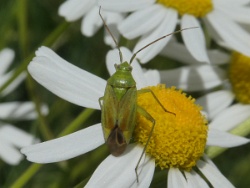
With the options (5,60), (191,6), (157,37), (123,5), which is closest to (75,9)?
(123,5)

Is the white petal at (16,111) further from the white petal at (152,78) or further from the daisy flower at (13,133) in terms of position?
the white petal at (152,78)

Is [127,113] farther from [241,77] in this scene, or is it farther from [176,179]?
[241,77]

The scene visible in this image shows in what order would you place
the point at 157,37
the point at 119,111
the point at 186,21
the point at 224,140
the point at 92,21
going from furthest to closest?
1. the point at 92,21
2. the point at 186,21
3. the point at 157,37
4. the point at 224,140
5. the point at 119,111

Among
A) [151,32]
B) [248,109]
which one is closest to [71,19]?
[151,32]

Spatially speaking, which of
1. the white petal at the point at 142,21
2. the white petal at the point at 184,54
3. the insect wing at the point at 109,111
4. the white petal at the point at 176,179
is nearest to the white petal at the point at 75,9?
the white petal at the point at 142,21

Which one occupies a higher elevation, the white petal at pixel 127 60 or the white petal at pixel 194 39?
the white petal at pixel 127 60

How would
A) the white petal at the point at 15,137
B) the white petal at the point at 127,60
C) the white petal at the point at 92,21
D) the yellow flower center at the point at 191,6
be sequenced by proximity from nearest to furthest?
the white petal at the point at 127,60 < the yellow flower center at the point at 191,6 < the white petal at the point at 92,21 < the white petal at the point at 15,137
